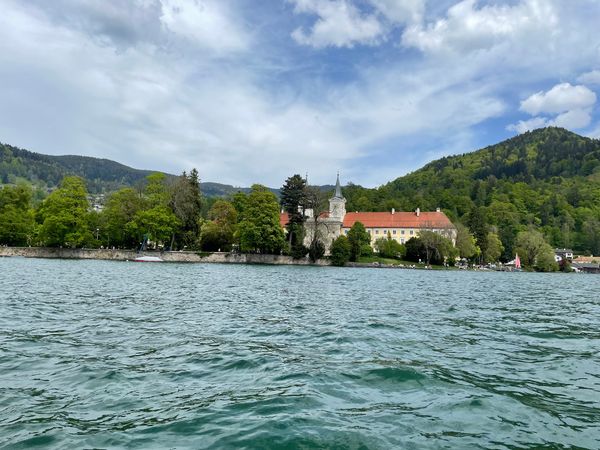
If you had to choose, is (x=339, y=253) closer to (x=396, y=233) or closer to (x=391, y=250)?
(x=391, y=250)

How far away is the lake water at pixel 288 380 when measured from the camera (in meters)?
6.33

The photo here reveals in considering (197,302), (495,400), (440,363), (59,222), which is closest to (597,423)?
(495,400)

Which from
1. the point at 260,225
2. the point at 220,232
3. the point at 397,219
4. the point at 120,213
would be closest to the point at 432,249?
the point at 397,219

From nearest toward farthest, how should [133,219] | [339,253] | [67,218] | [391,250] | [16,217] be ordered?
[67,218], [133,219], [16,217], [339,253], [391,250]

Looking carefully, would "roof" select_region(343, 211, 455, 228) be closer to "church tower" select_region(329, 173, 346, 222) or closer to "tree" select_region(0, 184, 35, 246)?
"church tower" select_region(329, 173, 346, 222)

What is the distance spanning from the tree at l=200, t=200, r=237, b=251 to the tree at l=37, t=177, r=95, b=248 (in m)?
19.2

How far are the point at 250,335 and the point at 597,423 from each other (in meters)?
8.69

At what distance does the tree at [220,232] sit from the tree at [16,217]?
2847cm

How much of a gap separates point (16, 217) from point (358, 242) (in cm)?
5982

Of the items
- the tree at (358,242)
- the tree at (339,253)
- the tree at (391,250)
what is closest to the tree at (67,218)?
the tree at (339,253)

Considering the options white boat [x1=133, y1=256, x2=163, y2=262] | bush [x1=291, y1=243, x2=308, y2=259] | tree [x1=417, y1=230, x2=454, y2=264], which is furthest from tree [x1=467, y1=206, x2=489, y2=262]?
white boat [x1=133, y1=256, x2=163, y2=262]

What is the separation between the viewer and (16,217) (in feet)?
265

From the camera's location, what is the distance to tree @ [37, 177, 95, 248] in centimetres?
7356

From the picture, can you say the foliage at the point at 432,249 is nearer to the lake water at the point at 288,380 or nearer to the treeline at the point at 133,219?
the treeline at the point at 133,219
